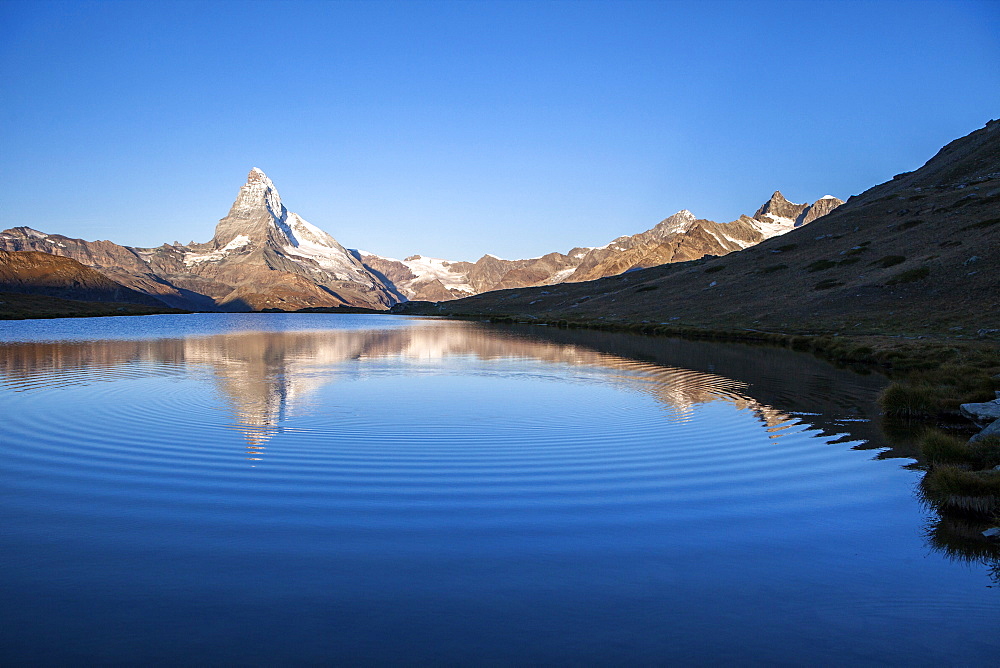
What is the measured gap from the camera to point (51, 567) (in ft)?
31.1

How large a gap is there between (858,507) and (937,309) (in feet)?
209

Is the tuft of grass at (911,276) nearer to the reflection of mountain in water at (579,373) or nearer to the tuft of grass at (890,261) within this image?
the tuft of grass at (890,261)

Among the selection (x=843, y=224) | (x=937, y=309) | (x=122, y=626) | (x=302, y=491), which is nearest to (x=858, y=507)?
(x=302, y=491)

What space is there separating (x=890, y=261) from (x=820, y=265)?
1652 cm

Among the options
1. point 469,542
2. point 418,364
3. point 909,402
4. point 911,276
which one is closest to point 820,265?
point 911,276

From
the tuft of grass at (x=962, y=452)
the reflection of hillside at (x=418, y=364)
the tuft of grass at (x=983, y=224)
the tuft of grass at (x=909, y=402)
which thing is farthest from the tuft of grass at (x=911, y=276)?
the tuft of grass at (x=962, y=452)

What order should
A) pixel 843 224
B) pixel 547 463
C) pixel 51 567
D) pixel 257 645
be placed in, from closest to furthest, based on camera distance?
pixel 257 645 → pixel 51 567 → pixel 547 463 → pixel 843 224

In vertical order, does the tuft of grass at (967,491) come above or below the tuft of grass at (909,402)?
below

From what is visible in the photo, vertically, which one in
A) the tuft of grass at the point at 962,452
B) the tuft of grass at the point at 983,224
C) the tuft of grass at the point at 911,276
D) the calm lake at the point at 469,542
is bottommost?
the calm lake at the point at 469,542

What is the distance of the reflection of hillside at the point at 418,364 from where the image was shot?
25953 millimetres

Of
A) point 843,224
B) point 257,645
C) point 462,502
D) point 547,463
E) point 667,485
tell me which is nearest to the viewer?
point 257,645

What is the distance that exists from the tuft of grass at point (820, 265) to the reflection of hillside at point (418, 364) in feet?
175

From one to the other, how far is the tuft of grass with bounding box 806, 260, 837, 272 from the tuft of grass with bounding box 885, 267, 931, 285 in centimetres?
2574

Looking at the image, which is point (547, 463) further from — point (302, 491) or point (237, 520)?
point (237, 520)
